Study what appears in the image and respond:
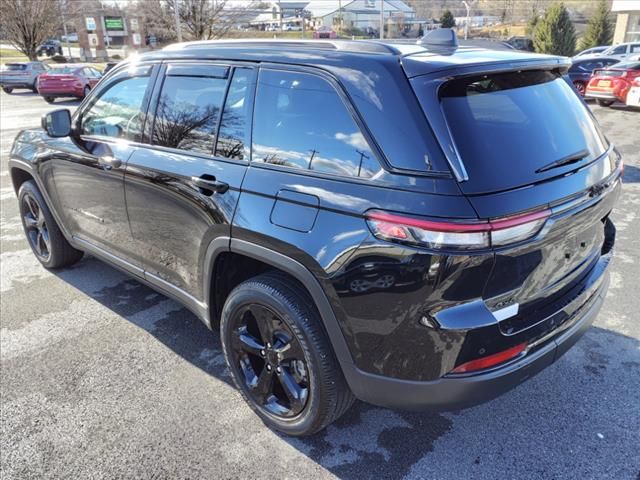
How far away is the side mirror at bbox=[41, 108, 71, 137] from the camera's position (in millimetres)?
3691

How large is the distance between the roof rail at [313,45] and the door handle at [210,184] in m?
0.73

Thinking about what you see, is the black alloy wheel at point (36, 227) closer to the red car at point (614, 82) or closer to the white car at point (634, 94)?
the white car at point (634, 94)

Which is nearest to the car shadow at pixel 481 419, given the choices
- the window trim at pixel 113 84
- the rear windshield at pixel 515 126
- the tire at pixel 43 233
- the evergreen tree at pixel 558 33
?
the rear windshield at pixel 515 126

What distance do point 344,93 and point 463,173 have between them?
0.62 metres

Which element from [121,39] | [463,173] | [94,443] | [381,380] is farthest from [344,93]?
[121,39]

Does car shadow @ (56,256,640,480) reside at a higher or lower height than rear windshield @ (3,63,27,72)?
lower

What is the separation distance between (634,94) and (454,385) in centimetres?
1410

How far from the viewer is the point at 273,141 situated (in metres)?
2.43

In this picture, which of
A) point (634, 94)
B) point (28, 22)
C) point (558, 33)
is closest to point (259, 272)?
point (634, 94)

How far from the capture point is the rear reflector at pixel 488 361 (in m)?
1.99

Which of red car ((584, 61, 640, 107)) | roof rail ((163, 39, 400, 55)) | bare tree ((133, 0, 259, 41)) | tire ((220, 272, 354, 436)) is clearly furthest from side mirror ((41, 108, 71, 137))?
bare tree ((133, 0, 259, 41))

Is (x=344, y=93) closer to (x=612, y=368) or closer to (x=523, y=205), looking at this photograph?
(x=523, y=205)

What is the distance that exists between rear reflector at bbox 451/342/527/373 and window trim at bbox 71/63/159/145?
2.32m

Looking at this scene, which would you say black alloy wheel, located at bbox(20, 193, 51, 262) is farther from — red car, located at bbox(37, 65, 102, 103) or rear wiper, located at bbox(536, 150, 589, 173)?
red car, located at bbox(37, 65, 102, 103)
